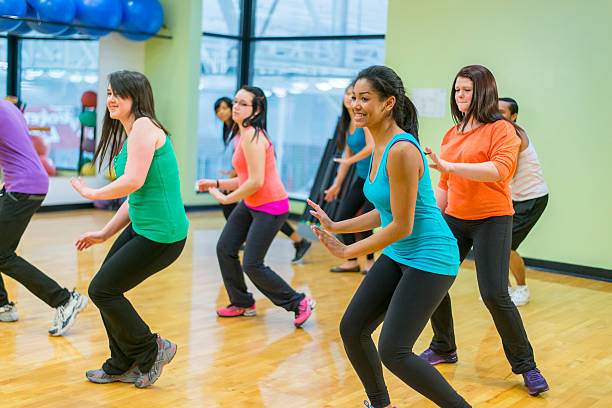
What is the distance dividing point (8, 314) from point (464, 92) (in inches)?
115

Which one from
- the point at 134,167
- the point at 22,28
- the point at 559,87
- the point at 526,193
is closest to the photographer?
the point at 134,167

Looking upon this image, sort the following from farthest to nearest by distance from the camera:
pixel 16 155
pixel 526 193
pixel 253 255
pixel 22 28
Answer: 1. pixel 22 28
2. pixel 526 193
3. pixel 253 255
4. pixel 16 155

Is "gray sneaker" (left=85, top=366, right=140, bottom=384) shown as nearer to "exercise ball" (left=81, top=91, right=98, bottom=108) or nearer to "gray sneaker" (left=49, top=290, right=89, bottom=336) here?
"gray sneaker" (left=49, top=290, right=89, bottom=336)

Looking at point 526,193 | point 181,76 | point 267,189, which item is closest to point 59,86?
point 181,76

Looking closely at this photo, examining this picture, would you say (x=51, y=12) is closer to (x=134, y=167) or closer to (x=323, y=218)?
(x=134, y=167)

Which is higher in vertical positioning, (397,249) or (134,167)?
(134,167)

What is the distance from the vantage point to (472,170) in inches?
129

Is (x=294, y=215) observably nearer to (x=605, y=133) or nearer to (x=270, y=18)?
(x=270, y=18)

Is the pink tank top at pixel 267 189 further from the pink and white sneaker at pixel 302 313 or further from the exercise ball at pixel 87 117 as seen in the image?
the exercise ball at pixel 87 117

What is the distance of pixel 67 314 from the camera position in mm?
4234

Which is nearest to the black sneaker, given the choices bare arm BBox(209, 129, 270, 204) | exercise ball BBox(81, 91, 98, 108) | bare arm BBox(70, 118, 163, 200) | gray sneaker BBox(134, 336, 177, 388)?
bare arm BBox(209, 129, 270, 204)

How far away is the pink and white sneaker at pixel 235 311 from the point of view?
4.75m

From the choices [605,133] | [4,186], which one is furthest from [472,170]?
[605,133]

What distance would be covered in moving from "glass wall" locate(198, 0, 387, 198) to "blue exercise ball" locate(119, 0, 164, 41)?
791mm
